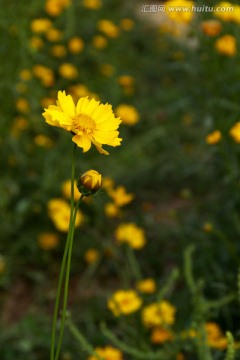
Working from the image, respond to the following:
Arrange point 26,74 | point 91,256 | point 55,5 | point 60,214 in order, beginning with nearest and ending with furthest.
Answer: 1. point 60,214
2. point 91,256
3. point 26,74
4. point 55,5

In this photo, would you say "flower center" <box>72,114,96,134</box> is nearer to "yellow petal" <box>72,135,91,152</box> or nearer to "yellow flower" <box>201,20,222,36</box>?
"yellow petal" <box>72,135,91,152</box>

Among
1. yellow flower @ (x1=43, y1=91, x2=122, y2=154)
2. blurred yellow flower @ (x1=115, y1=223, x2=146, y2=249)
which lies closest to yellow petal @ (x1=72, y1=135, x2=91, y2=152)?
yellow flower @ (x1=43, y1=91, x2=122, y2=154)

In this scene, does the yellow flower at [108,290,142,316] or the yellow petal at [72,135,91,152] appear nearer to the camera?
the yellow petal at [72,135,91,152]

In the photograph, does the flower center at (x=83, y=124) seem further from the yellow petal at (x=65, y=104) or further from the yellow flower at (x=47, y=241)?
the yellow flower at (x=47, y=241)

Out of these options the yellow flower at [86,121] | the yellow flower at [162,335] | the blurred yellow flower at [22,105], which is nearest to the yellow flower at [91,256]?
the yellow flower at [162,335]

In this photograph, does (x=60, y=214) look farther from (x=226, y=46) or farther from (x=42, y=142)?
(x=226, y=46)

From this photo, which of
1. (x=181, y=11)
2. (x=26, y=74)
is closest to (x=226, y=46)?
(x=181, y=11)
